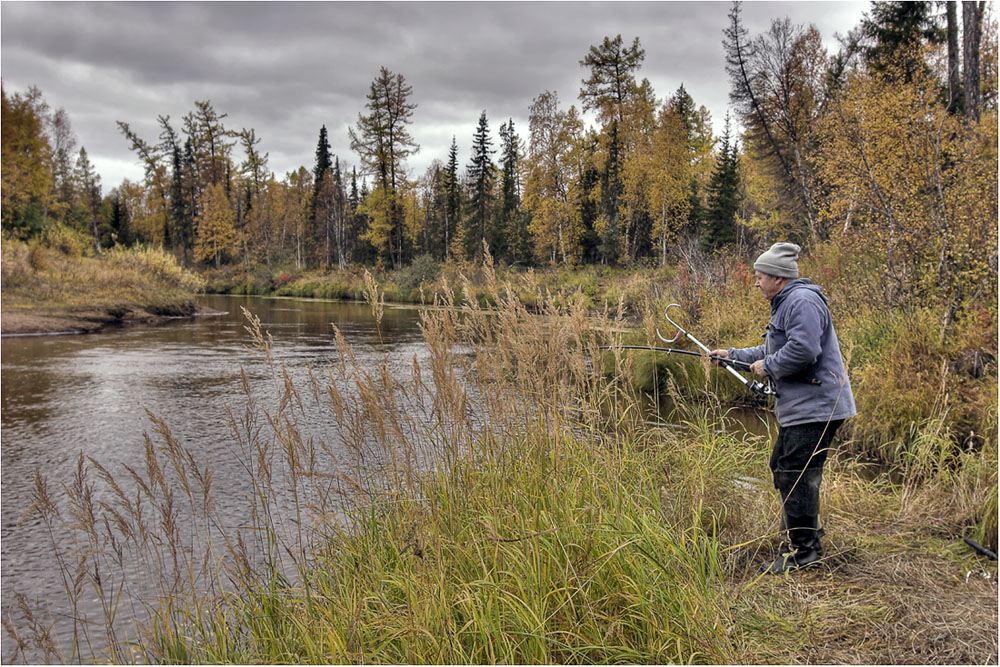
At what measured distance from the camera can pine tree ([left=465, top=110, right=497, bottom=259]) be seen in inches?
1652

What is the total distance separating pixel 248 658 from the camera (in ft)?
9.30

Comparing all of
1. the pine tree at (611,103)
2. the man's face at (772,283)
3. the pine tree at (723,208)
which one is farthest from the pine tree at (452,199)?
the man's face at (772,283)

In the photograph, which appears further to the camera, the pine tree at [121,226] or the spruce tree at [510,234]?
the pine tree at [121,226]

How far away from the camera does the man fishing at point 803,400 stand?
11.5 feet

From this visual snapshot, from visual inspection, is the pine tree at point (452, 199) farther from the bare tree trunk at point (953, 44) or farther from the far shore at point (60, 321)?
the bare tree trunk at point (953, 44)

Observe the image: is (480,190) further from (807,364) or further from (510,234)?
(807,364)

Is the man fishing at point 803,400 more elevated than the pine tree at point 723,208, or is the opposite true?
the pine tree at point 723,208

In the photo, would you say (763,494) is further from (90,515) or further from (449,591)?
(90,515)

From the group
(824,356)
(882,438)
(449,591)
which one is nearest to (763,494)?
(824,356)

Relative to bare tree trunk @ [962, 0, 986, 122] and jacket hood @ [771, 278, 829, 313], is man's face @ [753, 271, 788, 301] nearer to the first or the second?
jacket hood @ [771, 278, 829, 313]

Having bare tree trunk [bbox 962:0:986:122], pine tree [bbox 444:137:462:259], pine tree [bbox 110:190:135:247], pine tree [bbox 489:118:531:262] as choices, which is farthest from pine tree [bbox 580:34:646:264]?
pine tree [bbox 110:190:135:247]

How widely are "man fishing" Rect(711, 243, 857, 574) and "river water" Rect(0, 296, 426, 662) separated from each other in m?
2.27

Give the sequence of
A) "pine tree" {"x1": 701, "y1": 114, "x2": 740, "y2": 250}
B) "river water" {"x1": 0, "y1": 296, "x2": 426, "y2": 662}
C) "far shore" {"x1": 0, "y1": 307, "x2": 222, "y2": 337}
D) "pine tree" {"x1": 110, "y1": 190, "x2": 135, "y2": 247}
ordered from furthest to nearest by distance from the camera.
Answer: "pine tree" {"x1": 110, "y1": 190, "x2": 135, "y2": 247} → "pine tree" {"x1": 701, "y1": 114, "x2": 740, "y2": 250} → "far shore" {"x1": 0, "y1": 307, "x2": 222, "y2": 337} → "river water" {"x1": 0, "y1": 296, "x2": 426, "y2": 662}

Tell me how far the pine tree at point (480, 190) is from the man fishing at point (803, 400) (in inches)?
1467
